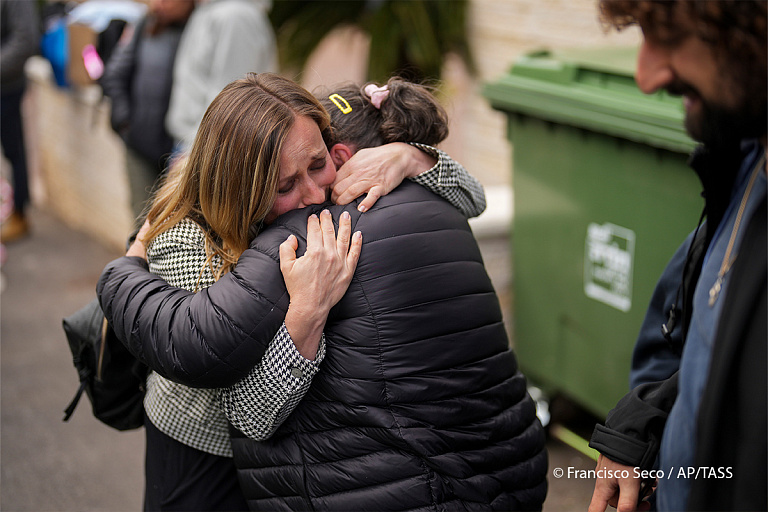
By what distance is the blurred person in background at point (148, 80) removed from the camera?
5.00 metres

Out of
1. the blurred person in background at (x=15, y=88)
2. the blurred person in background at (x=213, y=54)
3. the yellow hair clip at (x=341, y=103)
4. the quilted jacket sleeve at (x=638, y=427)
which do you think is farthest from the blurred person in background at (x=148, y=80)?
the quilted jacket sleeve at (x=638, y=427)

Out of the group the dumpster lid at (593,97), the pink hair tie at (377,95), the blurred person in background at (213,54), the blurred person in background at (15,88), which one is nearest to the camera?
the pink hair tie at (377,95)

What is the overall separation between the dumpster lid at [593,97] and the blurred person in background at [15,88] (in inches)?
181

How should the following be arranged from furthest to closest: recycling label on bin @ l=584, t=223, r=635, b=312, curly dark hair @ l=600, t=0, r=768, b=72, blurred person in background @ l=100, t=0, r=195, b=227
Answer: blurred person in background @ l=100, t=0, r=195, b=227 < recycling label on bin @ l=584, t=223, r=635, b=312 < curly dark hair @ l=600, t=0, r=768, b=72

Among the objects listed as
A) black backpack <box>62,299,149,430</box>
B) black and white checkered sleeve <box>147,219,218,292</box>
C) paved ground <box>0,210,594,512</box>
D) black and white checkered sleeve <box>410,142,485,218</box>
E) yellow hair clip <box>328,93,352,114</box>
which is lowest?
paved ground <box>0,210,594,512</box>

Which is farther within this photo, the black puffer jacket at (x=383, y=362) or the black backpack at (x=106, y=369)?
the black backpack at (x=106, y=369)

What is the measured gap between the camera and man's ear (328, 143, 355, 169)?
2129 millimetres

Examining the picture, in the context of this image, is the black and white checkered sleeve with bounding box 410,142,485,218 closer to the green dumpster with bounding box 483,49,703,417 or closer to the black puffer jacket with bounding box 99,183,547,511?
the black puffer jacket with bounding box 99,183,547,511

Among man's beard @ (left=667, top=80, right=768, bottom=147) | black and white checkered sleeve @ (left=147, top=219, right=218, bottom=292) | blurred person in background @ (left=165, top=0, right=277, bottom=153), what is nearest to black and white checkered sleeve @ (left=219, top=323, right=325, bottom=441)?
black and white checkered sleeve @ (left=147, top=219, right=218, bottom=292)

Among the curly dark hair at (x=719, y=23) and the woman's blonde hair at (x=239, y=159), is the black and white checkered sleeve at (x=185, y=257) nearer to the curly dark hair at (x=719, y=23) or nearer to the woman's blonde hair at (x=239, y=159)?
the woman's blonde hair at (x=239, y=159)

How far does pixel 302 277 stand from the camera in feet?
5.91

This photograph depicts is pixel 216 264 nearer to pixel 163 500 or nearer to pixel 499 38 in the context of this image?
pixel 163 500

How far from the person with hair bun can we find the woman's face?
0.10 feet

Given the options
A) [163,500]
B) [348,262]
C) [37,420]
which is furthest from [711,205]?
[37,420]
